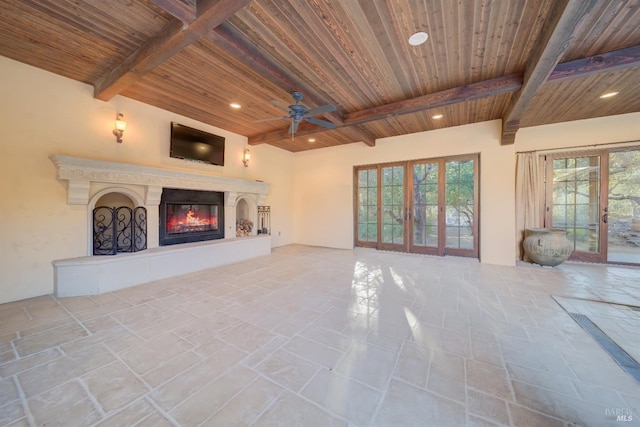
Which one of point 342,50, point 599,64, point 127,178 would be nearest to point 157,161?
point 127,178

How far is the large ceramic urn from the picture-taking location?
4.24 metres

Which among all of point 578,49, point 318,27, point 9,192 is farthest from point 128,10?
point 578,49

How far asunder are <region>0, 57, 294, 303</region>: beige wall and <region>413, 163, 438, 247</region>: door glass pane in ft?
18.6

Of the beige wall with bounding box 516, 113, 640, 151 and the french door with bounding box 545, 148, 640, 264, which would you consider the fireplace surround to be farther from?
the french door with bounding box 545, 148, 640, 264

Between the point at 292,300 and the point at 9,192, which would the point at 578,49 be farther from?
the point at 9,192

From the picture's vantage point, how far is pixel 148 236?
3.90 m

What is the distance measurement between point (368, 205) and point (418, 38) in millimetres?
4182

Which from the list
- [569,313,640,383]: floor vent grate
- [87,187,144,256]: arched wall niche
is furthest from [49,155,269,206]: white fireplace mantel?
[569,313,640,383]: floor vent grate

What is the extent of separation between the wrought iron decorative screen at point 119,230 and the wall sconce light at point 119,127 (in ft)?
3.61

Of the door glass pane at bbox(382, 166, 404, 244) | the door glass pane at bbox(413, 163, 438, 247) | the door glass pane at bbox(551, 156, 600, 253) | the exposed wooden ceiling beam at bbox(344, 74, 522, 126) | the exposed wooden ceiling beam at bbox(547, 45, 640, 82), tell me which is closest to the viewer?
the exposed wooden ceiling beam at bbox(547, 45, 640, 82)

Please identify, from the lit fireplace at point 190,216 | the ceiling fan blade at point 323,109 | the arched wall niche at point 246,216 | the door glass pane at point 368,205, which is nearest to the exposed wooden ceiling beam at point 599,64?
the ceiling fan blade at point 323,109

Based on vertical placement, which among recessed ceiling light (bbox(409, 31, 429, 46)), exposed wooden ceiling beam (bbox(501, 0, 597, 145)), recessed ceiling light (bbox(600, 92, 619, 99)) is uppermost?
recessed ceiling light (bbox(409, 31, 429, 46))

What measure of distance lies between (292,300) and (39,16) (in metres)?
3.77

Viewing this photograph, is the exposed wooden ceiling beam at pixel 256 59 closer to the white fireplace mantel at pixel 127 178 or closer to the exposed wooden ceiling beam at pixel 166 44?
the exposed wooden ceiling beam at pixel 166 44
